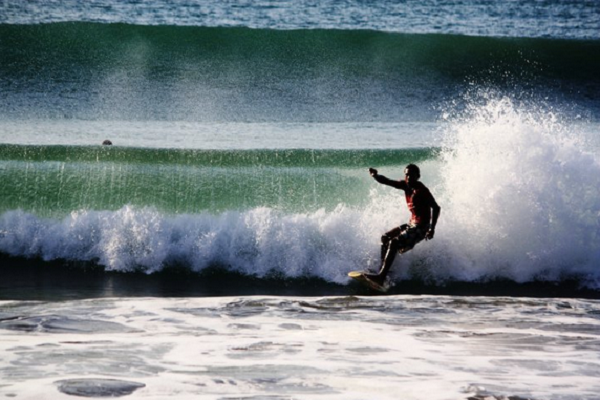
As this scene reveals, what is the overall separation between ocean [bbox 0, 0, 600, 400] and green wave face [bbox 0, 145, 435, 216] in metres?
0.05

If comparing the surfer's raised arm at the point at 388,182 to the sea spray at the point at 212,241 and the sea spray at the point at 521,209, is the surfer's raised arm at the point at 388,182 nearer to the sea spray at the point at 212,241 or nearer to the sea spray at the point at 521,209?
the sea spray at the point at 212,241

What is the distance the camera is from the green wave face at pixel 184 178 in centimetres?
1305

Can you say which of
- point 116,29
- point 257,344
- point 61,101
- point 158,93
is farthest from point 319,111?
point 257,344

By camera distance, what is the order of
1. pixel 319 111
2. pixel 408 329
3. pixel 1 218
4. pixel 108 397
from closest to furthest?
pixel 108 397, pixel 408 329, pixel 1 218, pixel 319 111

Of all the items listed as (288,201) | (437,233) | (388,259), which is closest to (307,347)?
(388,259)

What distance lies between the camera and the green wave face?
42.8 ft

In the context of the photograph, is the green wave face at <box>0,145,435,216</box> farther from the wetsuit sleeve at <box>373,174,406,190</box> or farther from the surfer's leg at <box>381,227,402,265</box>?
the wetsuit sleeve at <box>373,174,406,190</box>

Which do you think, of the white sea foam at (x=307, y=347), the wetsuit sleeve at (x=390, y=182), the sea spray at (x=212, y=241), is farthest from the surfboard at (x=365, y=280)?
the sea spray at (x=212, y=241)

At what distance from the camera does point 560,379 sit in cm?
666

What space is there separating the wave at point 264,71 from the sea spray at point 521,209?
22.5ft

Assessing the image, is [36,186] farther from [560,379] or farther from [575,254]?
[560,379]

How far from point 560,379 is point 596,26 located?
2017 centimetres

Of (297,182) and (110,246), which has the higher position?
(297,182)

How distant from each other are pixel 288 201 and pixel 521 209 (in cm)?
310
